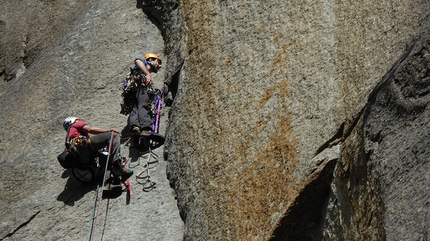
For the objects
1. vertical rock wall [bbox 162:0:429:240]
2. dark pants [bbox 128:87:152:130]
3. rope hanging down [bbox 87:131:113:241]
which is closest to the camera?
vertical rock wall [bbox 162:0:429:240]

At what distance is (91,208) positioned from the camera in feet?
41.0

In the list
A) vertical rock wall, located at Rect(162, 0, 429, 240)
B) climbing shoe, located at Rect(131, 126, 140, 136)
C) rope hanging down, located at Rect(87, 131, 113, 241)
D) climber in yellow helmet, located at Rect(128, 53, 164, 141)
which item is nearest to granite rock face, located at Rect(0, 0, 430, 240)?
vertical rock wall, located at Rect(162, 0, 429, 240)

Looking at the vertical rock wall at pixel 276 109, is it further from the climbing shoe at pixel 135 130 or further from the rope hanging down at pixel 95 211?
the rope hanging down at pixel 95 211

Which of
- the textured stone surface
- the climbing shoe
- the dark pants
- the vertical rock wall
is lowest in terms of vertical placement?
the textured stone surface

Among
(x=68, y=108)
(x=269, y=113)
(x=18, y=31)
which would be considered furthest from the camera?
(x=18, y=31)

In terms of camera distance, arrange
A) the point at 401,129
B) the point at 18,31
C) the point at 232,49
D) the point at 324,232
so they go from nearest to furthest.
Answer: the point at 401,129
the point at 324,232
the point at 232,49
the point at 18,31

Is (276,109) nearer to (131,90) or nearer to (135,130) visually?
(135,130)

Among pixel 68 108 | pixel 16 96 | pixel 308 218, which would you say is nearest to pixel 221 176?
pixel 308 218

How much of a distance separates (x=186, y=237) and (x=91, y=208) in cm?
200

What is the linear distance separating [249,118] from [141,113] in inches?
113

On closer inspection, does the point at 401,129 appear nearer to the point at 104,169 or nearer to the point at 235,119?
the point at 235,119

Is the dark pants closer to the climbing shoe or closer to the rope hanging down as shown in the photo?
the climbing shoe

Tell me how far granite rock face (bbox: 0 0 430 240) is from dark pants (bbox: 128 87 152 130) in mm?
363

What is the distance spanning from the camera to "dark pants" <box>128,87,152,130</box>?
13180 millimetres
